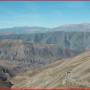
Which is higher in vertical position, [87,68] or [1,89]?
[1,89]

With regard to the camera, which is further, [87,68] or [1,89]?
[87,68]
